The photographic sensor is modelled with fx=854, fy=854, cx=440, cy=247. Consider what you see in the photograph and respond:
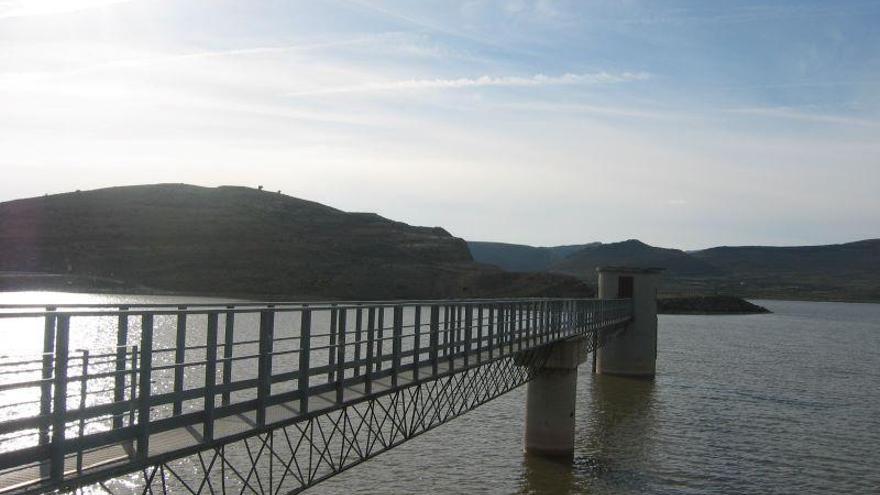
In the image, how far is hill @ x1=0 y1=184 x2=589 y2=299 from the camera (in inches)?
4488

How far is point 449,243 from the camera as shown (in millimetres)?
149250

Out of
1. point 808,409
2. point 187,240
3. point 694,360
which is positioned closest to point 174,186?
point 187,240

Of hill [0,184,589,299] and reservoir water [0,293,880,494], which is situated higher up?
hill [0,184,589,299]

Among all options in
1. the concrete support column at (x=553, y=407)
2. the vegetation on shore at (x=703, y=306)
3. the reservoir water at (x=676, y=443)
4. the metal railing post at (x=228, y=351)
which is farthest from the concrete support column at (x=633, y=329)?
the vegetation on shore at (x=703, y=306)

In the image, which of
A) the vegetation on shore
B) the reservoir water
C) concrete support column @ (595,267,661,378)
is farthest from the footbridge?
the vegetation on shore

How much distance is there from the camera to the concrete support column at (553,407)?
76.6 feet

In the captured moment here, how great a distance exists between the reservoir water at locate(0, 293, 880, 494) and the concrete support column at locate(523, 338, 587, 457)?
528 mm

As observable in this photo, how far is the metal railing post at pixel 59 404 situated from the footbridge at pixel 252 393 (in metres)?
0.01

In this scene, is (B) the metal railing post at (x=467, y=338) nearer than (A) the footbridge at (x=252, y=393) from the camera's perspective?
No

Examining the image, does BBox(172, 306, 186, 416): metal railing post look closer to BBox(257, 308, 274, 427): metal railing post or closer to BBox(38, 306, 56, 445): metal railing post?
BBox(257, 308, 274, 427): metal railing post

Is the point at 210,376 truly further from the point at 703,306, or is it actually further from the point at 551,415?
the point at 703,306

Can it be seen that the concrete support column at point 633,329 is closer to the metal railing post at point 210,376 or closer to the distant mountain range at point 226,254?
the metal railing post at point 210,376

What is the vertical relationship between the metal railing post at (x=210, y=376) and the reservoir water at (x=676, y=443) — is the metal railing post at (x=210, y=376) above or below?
above

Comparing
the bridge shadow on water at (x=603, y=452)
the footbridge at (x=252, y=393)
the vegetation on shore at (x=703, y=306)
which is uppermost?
the footbridge at (x=252, y=393)
